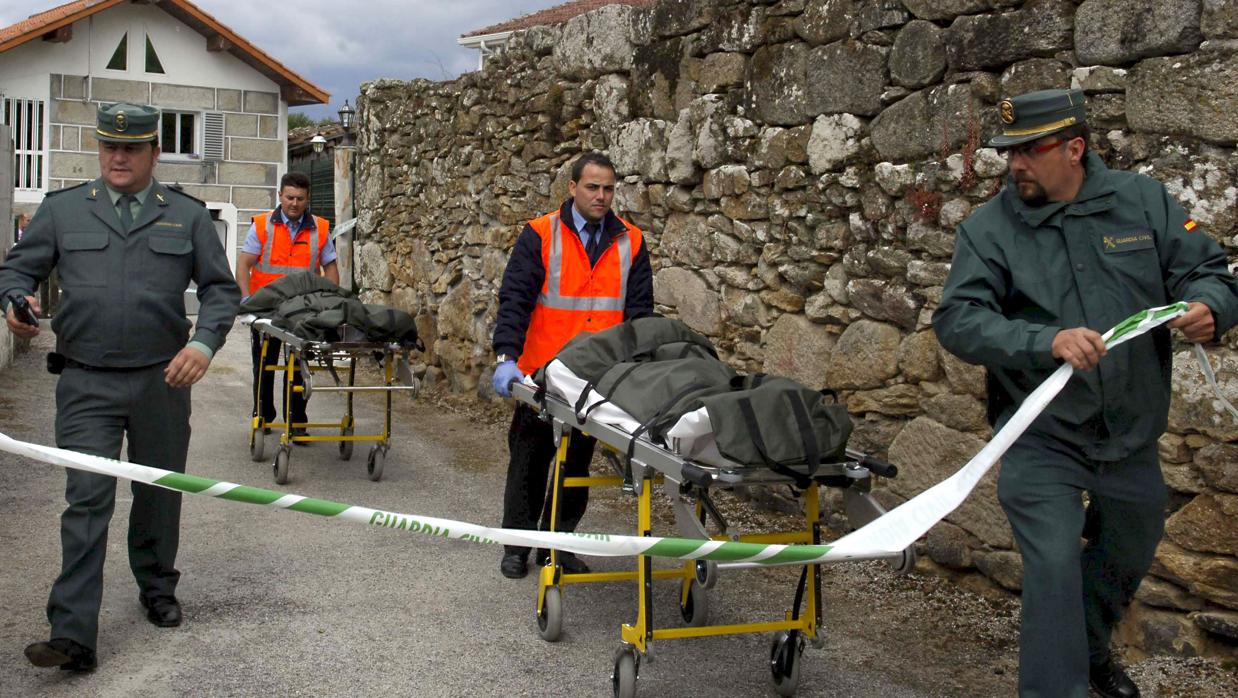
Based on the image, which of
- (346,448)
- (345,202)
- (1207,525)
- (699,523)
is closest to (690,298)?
(346,448)

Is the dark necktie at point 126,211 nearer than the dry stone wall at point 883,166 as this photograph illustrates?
No

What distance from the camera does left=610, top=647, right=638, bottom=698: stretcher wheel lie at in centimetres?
436

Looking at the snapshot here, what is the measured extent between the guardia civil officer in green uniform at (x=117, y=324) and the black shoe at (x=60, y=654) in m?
0.01

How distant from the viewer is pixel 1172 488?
4723 millimetres

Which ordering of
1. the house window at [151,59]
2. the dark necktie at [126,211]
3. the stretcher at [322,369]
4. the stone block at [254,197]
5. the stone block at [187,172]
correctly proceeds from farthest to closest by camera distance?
the stone block at [254,197] → the stone block at [187,172] → the house window at [151,59] → the stretcher at [322,369] → the dark necktie at [126,211]

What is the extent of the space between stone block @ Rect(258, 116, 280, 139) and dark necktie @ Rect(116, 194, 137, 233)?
2419cm

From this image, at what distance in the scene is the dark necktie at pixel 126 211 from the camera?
4973mm

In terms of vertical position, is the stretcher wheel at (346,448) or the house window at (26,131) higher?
the house window at (26,131)

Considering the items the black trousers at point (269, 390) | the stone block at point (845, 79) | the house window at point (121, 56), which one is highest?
the house window at point (121, 56)

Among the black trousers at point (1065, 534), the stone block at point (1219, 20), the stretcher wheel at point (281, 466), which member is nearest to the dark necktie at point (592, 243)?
the black trousers at point (1065, 534)

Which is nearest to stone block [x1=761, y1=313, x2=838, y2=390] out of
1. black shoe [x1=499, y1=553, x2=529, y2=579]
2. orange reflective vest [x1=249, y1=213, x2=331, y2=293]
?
black shoe [x1=499, y1=553, x2=529, y2=579]

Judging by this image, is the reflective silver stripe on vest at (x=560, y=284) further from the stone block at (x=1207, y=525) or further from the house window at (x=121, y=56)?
the house window at (x=121, y=56)

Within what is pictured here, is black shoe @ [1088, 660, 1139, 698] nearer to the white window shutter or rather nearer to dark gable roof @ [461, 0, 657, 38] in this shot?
dark gable roof @ [461, 0, 657, 38]

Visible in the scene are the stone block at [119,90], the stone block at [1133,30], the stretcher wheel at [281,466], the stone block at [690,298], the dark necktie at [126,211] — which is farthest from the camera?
the stone block at [119,90]
